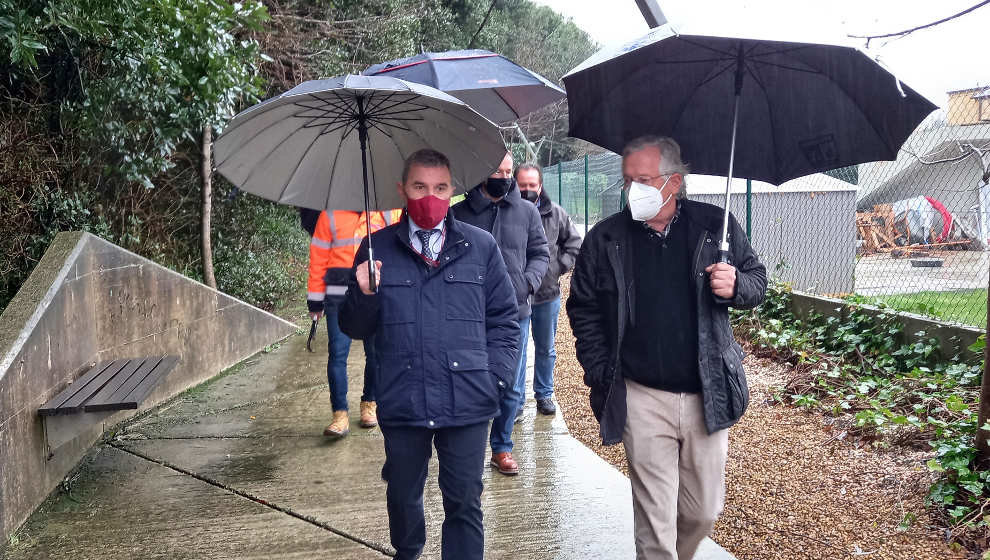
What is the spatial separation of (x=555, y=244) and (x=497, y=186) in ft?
3.83

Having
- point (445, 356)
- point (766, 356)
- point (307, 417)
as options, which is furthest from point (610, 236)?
point (766, 356)

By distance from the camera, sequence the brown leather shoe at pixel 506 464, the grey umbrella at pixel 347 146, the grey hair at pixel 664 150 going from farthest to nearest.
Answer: the brown leather shoe at pixel 506 464, the grey umbrella at pixel 347 146, the grey hair at pixel 664 150

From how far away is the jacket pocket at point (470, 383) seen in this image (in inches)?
119

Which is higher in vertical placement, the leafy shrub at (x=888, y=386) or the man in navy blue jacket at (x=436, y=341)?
the man in navy blue jacket at (x=436, y=341)

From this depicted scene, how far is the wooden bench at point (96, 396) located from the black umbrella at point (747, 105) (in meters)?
2.88

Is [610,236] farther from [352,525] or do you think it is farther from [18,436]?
[18,436]

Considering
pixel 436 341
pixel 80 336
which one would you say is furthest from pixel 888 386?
pixel 80 336

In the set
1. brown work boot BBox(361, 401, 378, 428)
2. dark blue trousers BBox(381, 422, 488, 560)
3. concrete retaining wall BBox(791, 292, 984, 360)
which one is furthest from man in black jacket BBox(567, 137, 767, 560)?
concrete retaining wall BBox(791, 292, 984, 360)

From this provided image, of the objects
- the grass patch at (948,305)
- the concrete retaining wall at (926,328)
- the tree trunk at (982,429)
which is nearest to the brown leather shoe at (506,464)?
the tree trunk at (982,429)

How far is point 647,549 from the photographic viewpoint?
301 cm

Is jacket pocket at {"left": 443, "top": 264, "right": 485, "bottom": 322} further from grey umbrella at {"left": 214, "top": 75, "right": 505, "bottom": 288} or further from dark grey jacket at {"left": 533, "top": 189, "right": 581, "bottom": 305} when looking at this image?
dark grey jacket at {"left": 533, "top": 189, "right": 581, "bottom": 305}

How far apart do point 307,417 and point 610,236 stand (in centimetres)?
360

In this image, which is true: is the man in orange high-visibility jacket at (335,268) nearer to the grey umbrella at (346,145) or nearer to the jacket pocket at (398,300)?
the grey umbrella at (346,145)

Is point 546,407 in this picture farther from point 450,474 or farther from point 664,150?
point 664,150
